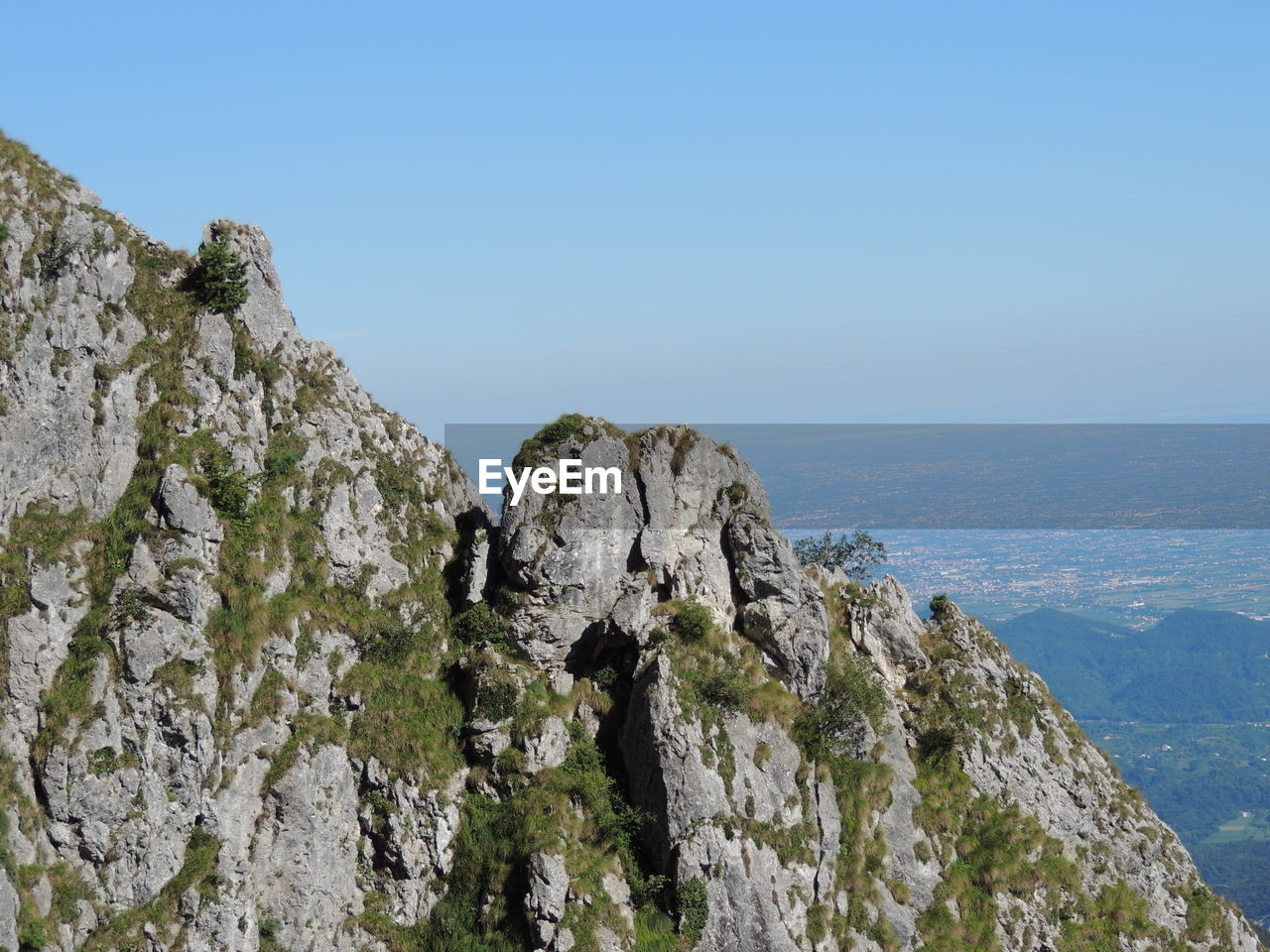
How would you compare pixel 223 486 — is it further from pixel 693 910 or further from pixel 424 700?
pixel 693 910

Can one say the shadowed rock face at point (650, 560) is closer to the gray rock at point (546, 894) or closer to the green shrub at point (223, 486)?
the gray rock at point (546, 894)

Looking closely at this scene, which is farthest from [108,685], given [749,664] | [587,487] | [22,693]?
[749,664]

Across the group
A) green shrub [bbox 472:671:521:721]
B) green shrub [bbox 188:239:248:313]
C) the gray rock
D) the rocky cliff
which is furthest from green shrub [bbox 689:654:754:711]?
green shrub [bbox 188:239:248:313]

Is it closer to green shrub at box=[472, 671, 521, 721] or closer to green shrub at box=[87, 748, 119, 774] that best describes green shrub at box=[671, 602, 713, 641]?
green shrub at box=[472, 671, 521, 721]

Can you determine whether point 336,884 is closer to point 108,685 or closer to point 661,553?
point 108,685

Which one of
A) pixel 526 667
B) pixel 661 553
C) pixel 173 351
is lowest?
pixel 526 667

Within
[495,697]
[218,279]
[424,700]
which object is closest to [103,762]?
[424,700]
